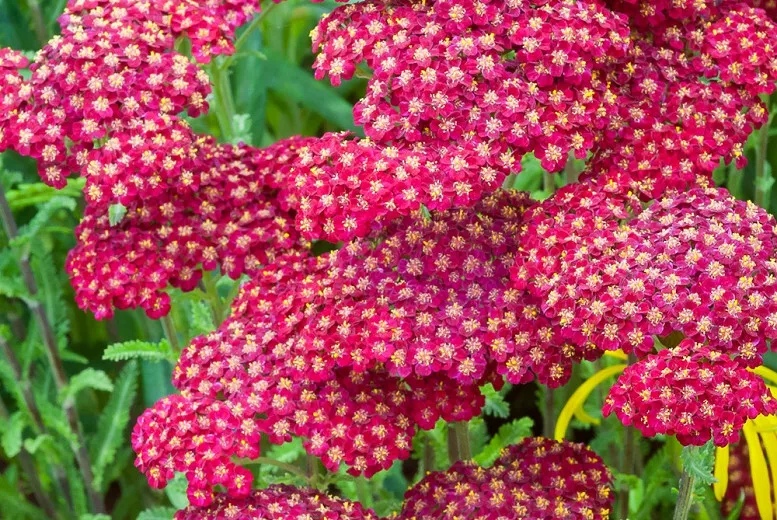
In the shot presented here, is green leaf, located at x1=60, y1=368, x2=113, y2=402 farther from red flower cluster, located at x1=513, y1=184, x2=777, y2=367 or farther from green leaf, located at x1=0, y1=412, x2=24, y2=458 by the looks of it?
red flower cluster, located at x1=513, y1=184, x2=777, y2=367

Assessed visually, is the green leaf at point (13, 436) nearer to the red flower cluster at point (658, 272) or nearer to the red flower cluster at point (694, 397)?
the red flower cluster at point (658, 272)

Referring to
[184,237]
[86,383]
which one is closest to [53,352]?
[86,383]

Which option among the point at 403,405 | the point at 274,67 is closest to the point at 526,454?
the point at 403,405

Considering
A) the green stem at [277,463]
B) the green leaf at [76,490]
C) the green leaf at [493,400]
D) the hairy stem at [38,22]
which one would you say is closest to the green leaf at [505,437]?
the green leaf at [493,400]

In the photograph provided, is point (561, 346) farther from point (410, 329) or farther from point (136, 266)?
point (136, 266)

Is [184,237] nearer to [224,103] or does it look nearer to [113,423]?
[224,103]

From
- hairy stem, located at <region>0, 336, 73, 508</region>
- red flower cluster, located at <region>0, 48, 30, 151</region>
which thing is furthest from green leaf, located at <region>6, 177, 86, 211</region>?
red flower cluster, located at <region>0, 48, 30, 151</region>
